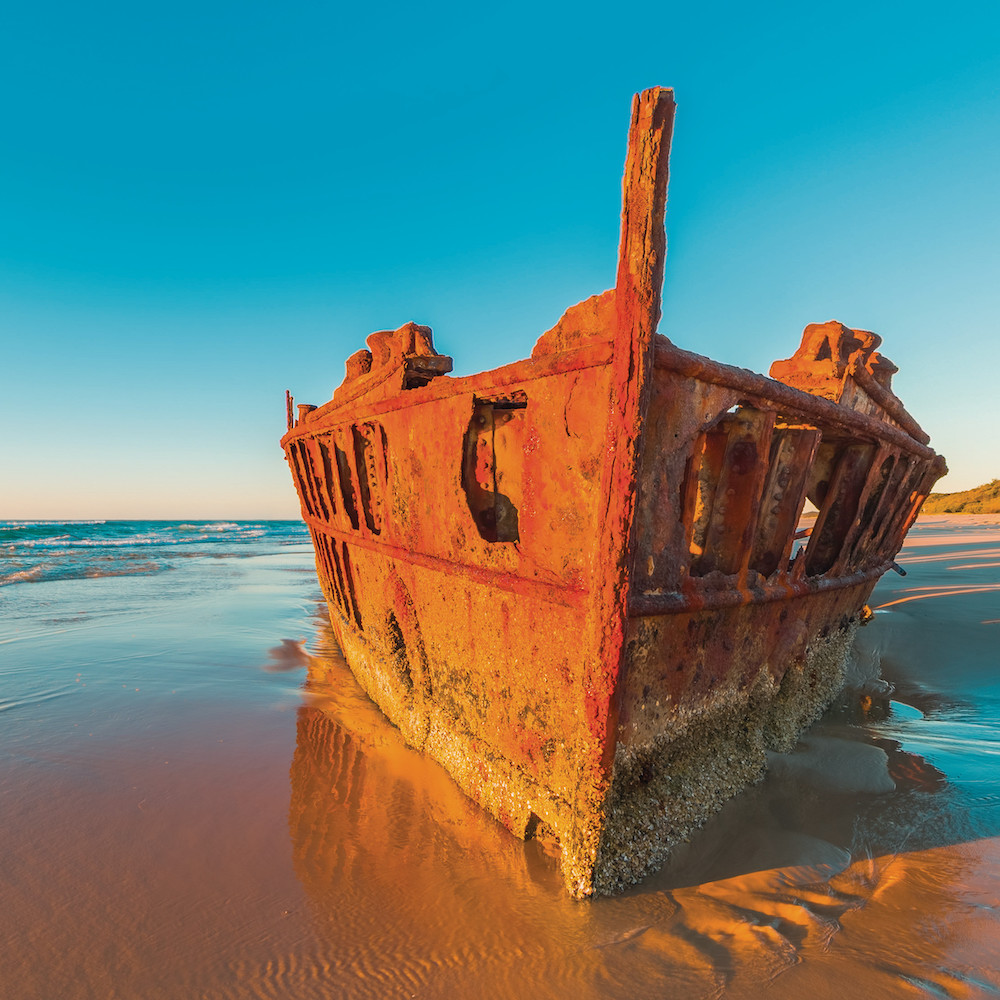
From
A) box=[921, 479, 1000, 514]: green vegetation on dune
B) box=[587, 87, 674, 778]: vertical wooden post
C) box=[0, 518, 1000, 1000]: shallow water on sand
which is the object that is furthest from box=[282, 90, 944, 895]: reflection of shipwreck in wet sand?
box=[921, 479, 1000, 514]: green vegetation on dune

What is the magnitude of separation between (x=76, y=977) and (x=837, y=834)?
3587mm

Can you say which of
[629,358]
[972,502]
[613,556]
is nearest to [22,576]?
[613,556]

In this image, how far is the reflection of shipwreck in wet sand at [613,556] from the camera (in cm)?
231

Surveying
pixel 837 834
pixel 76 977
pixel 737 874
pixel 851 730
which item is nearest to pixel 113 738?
pixel 76 977

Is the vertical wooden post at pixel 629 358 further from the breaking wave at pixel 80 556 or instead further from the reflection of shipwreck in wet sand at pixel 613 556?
the breaking wave at pixel 80 556

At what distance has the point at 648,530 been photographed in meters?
2.48

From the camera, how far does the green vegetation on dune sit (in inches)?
1806

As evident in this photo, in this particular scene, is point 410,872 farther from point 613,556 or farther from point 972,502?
point 972,502

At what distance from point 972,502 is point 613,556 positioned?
202 feet

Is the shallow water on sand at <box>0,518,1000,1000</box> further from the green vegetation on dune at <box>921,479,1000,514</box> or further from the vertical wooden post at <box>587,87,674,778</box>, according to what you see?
the green vegetation on dune at <box>921,479,1000,514</box>

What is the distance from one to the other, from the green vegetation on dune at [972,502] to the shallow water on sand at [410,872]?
52239 mm

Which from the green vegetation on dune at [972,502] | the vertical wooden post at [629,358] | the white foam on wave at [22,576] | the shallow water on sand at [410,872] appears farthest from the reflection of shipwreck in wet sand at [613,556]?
the green vegetation on dune at [972,502]

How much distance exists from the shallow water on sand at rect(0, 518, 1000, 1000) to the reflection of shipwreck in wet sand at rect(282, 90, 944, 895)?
0.26 meters

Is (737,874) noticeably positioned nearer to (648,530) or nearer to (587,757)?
(587,757)
